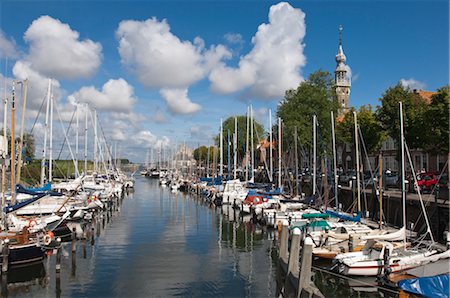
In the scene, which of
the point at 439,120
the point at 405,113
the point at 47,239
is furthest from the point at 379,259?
the point at 405,113

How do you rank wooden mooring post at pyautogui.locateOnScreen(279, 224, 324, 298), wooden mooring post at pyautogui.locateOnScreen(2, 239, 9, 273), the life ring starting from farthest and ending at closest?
the life ring < wooden mooring post at pyautogui.locateOnScreen(2, 239, 9, 273) < wooden mooring post at pyautogui.locateOnScreen(279, 224, 324, 298)

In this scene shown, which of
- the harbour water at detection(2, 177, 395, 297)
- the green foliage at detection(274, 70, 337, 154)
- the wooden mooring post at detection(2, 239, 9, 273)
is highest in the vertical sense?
the green foliage at detection(274, 70, 337, 154)

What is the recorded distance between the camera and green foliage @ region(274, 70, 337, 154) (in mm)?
63234

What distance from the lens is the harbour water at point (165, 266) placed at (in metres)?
20.3

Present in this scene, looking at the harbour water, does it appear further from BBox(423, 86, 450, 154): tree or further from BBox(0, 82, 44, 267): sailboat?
BBox(423, 86, 450, 154): tree

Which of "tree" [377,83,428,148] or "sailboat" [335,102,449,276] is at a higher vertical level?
"tree" [377,83,428,148]

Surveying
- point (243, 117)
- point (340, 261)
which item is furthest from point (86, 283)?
point (243, 117)

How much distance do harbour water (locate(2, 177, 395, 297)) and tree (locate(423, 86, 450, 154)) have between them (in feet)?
56.1

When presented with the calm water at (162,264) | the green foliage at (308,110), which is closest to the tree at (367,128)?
the green foliage at (308,110)

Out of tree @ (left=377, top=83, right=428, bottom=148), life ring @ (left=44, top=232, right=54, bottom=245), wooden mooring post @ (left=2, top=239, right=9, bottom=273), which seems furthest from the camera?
tree @ (left=377, top=83, right=428, bottom=148)

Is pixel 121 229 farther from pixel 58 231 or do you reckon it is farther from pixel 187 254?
pixel 187 254

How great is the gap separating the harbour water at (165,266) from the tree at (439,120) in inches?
673

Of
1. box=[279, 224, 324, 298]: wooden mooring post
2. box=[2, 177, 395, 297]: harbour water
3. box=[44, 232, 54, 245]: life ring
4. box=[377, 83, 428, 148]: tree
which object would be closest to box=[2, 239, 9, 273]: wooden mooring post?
box=[2, 177, 395, 297]: harbour water

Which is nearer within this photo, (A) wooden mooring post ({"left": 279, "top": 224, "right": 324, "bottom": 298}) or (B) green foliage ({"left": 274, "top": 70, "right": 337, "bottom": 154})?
(A) wooden mooring post ({"left": 279, "top": 224, "right": 324, "bottom": 298})
